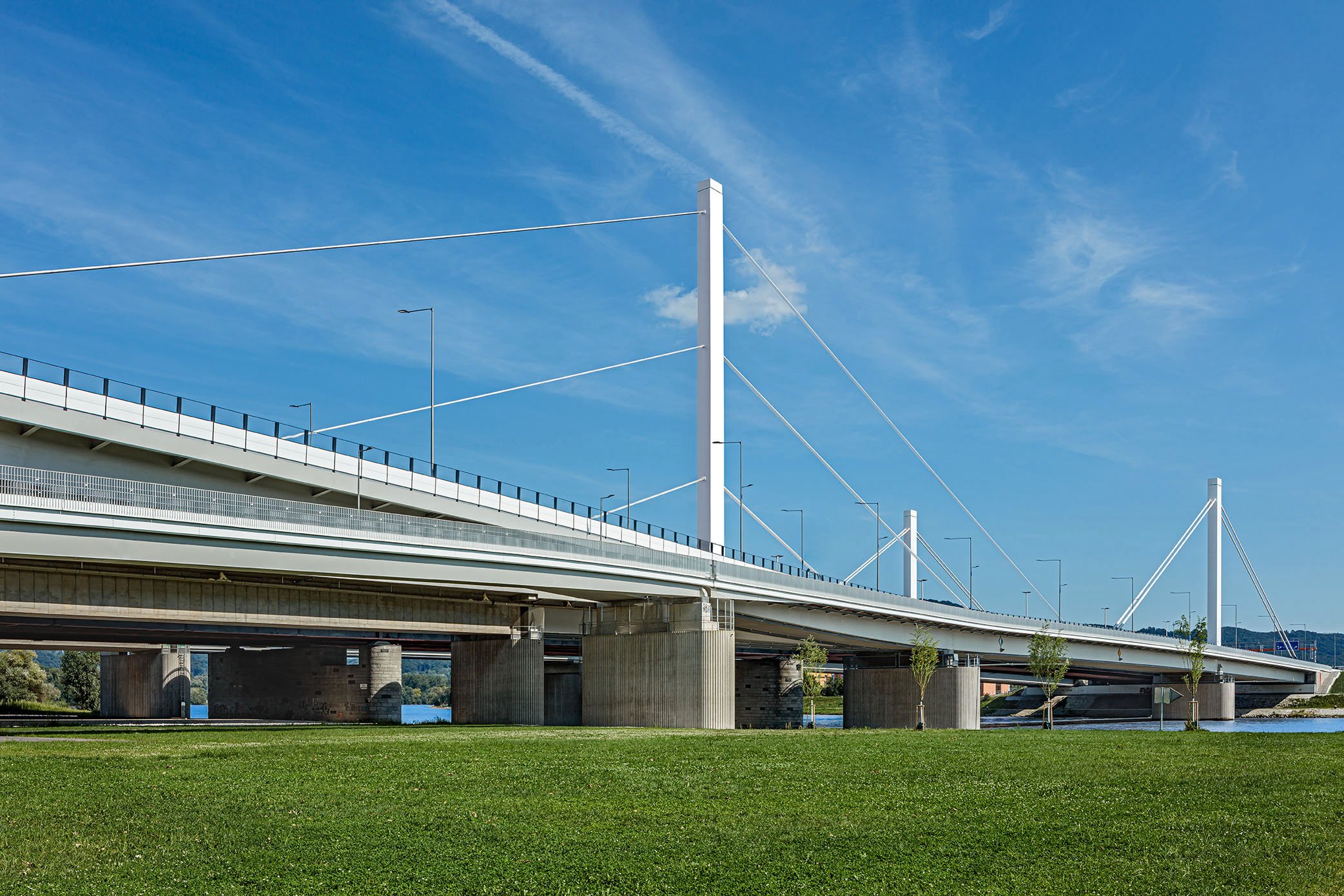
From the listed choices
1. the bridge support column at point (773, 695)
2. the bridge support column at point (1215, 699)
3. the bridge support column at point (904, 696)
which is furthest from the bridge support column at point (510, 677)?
the bridge support column at point (1215, 699)

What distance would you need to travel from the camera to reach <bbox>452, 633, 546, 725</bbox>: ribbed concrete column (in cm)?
5731

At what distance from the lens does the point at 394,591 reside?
49.4 meters

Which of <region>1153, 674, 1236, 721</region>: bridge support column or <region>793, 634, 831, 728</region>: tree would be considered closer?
<region>793, 634, 831, 728</region>: tree

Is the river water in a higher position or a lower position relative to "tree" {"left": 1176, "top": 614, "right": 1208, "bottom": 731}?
lower

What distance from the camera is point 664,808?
16969 mm

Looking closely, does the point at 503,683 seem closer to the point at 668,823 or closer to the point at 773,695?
the point at 773,695

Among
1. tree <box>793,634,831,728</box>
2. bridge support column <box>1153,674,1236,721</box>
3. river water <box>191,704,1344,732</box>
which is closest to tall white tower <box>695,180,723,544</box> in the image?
tree <box>793,634,831,728</box>

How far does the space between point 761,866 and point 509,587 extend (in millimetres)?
34866

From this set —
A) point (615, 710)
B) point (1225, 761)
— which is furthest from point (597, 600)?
point (1225, 761)

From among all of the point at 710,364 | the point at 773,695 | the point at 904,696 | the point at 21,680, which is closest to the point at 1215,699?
the point at 904,696

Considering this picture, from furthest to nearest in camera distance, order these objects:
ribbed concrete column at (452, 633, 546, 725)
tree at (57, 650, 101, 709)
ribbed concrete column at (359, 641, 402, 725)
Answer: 1. tree at (57, 650, 101, 709)
2. ribbed concrete column at (359, 641, 402, 725)
3. ribbed concrete column at (452, 633, 546, 725)

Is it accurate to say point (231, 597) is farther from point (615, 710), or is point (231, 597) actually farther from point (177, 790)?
point (177, 790)

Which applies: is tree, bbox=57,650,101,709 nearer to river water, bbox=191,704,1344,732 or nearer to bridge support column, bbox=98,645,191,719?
river water, bbox=191,704,1344,732

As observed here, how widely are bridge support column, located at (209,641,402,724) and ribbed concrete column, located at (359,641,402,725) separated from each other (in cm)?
4
